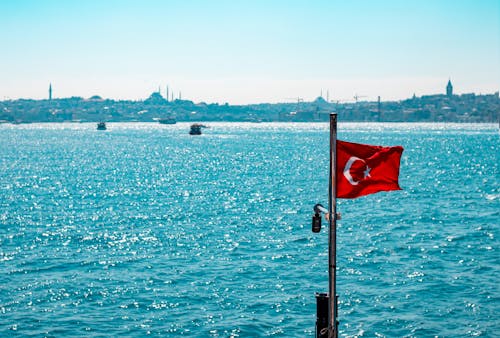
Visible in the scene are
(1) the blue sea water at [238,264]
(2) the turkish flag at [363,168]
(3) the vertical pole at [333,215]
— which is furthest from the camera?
(1) the blue sea water at [238,264]

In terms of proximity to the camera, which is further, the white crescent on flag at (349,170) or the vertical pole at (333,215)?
the white crescent on flag at (349,170)

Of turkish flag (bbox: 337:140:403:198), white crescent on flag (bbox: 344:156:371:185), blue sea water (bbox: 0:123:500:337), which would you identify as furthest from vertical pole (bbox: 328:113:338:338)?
blue sea water (bbox: 0:123:500:337)

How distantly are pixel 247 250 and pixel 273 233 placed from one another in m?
8.01

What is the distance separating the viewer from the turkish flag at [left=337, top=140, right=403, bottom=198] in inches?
692

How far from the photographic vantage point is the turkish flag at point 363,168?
17.6 meters

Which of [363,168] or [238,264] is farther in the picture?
[238,264]

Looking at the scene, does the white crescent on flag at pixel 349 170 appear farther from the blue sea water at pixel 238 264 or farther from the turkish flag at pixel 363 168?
the blue sea water at pixel 238 264

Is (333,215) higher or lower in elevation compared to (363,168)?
lower

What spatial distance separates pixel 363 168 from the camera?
17.7m

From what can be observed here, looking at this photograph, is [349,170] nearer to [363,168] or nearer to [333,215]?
[363,168]

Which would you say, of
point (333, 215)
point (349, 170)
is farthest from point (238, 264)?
point (333, 215)

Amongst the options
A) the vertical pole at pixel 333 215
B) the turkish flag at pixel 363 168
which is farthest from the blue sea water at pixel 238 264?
the turkish flag at pixel 363 168

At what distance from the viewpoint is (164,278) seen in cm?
3850

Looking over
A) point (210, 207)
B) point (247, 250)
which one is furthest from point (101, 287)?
point (210, 207)
